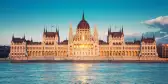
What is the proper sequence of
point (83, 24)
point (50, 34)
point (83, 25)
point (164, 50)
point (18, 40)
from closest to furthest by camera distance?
point (18, 40) < point (83, 25) < point (83, 24) < point (50, 34) < point (164, 50)

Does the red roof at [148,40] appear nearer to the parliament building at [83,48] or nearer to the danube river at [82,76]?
the parliament building at [83,48]

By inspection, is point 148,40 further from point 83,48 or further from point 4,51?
point 4,51

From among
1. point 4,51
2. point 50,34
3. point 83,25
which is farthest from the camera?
point 4,51

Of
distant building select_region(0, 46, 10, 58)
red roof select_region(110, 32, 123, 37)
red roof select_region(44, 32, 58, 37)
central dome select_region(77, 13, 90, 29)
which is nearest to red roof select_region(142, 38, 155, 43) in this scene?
red roof select_region(110, 32, 123, 37)

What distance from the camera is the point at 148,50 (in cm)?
14138

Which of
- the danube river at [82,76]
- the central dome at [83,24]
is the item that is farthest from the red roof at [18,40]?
the danube river at [82,76]

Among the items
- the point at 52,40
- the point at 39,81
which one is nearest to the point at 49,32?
the point at 52,40

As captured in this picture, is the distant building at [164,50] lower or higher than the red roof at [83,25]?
lower

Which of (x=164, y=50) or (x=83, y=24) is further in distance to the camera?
(x=164, y=50)

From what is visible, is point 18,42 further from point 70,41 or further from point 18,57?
point 70,41

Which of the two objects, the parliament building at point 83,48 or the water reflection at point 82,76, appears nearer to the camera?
the water reflection at point 82,76

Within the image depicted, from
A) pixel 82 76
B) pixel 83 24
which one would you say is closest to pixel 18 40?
pixel 83 24

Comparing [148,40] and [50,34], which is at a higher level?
[50,34]

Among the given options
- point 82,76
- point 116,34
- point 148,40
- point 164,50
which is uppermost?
point 116,34
